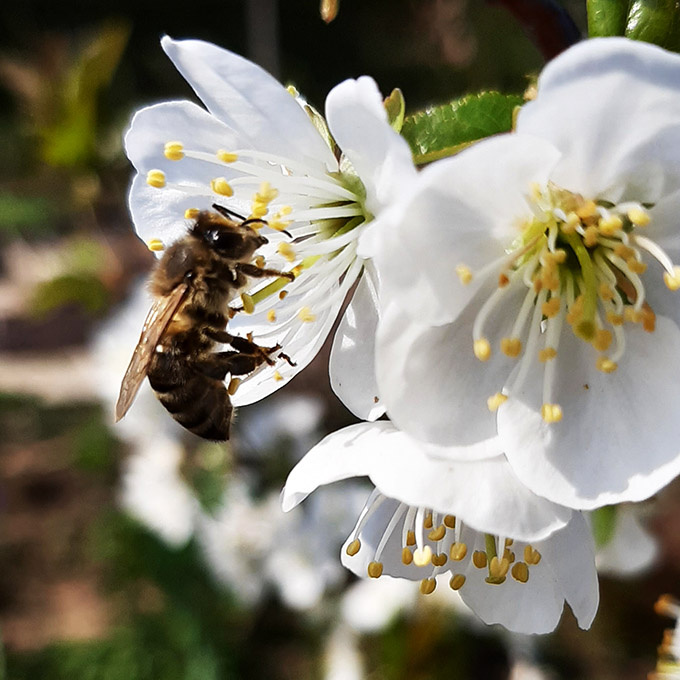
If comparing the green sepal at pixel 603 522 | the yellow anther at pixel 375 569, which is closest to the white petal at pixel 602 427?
the yellow anther at pixel 375 569

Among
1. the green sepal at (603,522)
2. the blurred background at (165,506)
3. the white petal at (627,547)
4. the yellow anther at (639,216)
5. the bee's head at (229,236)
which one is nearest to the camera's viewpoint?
the yellow anther at (639,216)

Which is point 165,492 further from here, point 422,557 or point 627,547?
point 422,557

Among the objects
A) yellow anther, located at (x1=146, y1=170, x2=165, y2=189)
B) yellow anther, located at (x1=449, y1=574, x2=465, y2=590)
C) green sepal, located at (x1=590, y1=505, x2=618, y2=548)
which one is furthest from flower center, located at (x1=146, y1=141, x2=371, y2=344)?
green sepal, located at (x1=590, y1=505, x2=618, y2=548)

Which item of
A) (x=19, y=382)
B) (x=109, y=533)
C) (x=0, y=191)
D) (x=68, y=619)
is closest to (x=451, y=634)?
(x=109, y=533)

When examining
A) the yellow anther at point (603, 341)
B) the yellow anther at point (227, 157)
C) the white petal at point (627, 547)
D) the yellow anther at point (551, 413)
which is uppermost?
the yellow anther at point (227, 157)

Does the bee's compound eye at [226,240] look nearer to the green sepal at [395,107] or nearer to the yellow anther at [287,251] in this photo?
the yellow anther at [287,251]

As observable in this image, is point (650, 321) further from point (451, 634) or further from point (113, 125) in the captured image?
point (113, 125)
